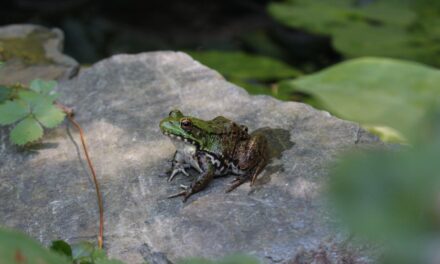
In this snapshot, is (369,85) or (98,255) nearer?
(98,255)

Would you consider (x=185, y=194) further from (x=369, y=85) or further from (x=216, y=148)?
(x=369, y=85)

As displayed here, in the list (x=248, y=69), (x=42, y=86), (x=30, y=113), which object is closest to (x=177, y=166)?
(x=30, y=113)

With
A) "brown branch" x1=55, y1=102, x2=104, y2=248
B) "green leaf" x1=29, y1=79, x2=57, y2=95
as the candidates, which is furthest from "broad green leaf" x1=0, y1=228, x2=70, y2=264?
"green leaf" x1=29, y1=79, x2=57, y2=95

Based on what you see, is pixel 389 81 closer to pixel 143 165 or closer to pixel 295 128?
pixel 295 128

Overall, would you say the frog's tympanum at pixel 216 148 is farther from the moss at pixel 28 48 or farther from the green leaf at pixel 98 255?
the moss at pixel 28 48

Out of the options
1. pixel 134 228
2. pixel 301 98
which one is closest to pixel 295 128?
pixel 134 228

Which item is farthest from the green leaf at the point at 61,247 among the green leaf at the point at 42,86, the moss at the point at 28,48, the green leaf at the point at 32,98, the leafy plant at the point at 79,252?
the moss at the point at 28,48
